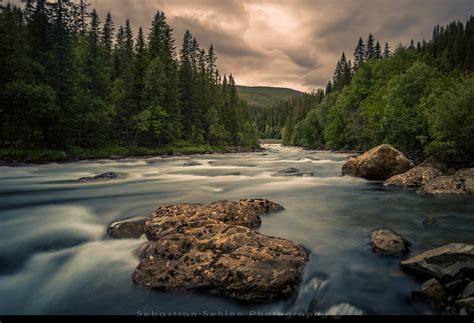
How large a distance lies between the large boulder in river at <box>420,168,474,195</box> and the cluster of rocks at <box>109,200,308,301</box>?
9.78m

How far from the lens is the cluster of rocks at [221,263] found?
457 centimetres

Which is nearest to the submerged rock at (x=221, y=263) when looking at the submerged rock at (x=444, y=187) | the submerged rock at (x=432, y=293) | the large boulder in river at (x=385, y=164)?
the submerged rock at (x=432, y=293)

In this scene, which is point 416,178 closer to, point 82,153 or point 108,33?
point 82,153

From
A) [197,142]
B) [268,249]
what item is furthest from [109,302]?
[197,142]

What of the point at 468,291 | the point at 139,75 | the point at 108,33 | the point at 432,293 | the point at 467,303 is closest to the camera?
the point at 467,303

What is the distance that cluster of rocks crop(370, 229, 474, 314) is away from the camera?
13.2ft

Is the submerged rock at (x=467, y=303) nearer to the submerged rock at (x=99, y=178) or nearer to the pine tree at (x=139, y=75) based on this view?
the submerged rock at (x=99, y=178)

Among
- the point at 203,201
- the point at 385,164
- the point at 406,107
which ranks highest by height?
the point at 406,107

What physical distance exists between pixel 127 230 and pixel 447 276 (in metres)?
6.99

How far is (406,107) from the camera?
84.1 feet

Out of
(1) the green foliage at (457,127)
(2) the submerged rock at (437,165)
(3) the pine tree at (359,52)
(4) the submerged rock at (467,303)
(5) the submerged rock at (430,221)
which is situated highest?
(3) the pine tree at (359,52)

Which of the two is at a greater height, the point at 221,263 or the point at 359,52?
the point at 359,52

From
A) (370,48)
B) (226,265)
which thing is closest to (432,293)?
(226,265)

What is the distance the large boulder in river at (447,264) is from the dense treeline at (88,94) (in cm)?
3163
